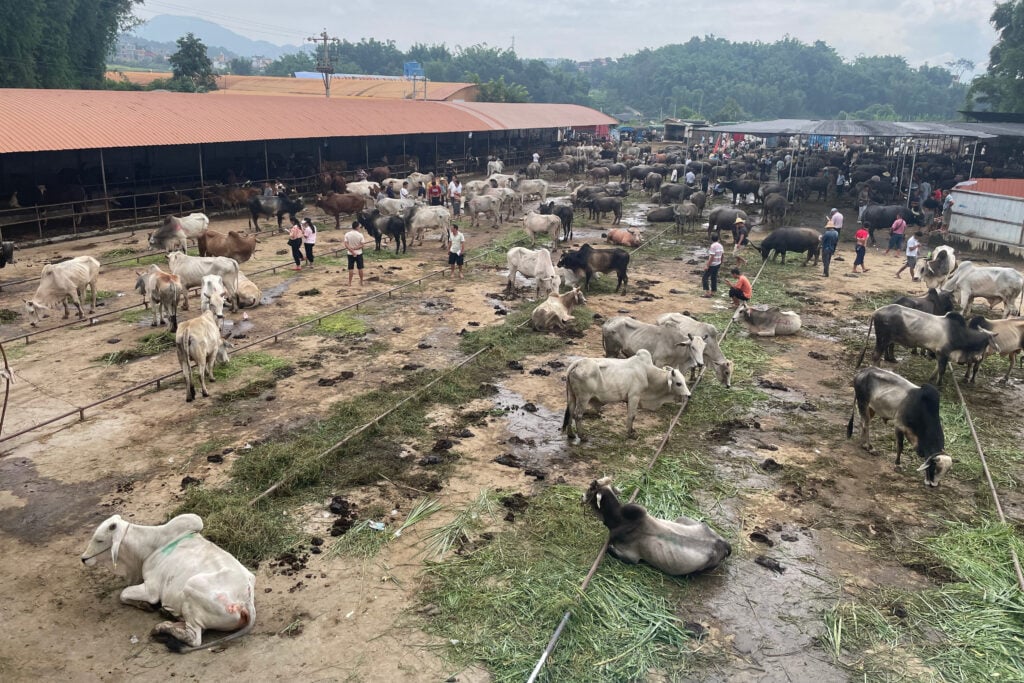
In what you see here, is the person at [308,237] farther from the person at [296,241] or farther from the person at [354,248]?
the person at [354,248]

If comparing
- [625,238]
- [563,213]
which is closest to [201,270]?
[563,213]

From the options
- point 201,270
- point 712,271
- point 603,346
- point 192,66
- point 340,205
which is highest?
point 192,66

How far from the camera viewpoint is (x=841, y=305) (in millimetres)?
18156

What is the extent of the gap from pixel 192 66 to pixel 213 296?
51277 millimetres

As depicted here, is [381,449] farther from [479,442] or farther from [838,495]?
[838,495]

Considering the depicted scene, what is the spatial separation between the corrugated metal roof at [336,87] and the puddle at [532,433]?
5466 centimetres

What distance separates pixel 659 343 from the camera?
1222 centimetres

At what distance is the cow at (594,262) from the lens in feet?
61.0

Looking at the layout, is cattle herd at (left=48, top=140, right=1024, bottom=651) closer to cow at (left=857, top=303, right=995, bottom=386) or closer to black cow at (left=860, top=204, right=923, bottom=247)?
cow at (left=857, top=303, right=995, bottom=386)

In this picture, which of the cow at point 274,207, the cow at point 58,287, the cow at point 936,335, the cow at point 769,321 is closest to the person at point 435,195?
the cow at point 274,207

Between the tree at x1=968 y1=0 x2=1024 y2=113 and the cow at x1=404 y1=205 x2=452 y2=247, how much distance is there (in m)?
47.4

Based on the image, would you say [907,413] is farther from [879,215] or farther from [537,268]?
[879,215]

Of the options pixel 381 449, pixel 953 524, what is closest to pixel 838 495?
pixel 953 524

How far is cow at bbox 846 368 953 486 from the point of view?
9250 mm
